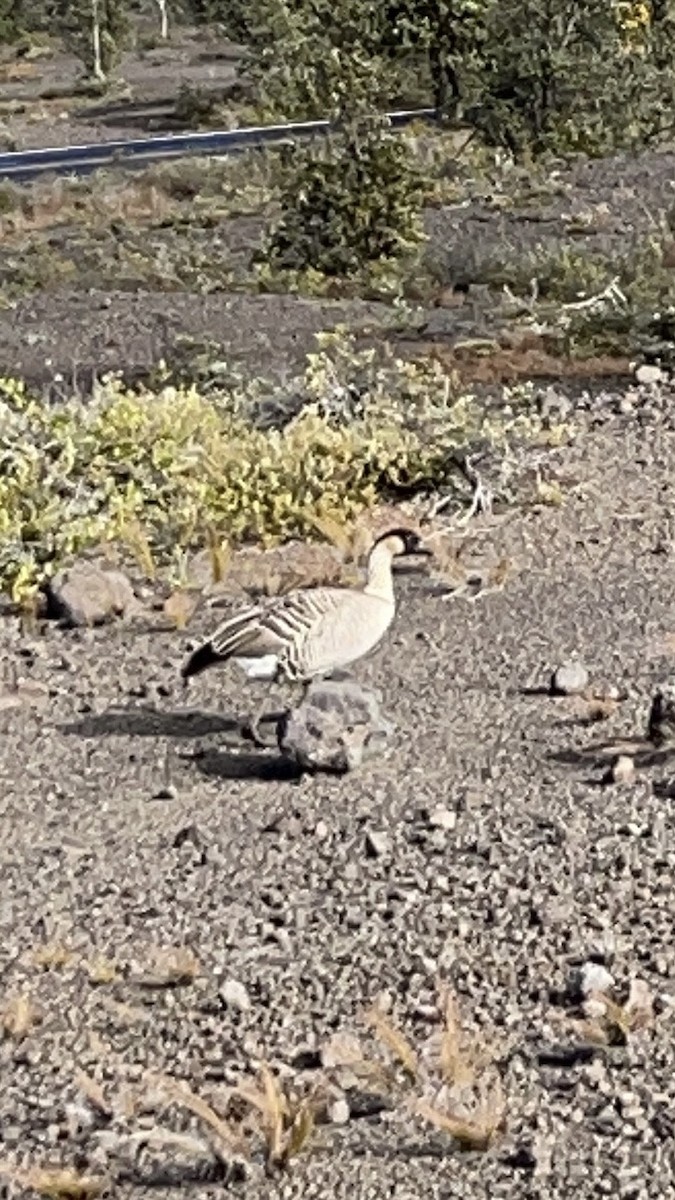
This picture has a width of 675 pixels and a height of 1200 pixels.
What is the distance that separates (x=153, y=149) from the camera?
114 feet

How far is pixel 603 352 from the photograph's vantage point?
12.5 metres

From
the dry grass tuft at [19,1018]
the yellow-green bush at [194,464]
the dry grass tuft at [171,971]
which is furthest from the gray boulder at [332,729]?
the yellow-green bush at [194,464]

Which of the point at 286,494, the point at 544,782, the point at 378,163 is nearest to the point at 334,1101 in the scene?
the point at 544,782

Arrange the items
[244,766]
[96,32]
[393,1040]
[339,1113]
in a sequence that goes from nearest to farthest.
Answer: [339,1113], [393,1040], [244,766], [96,32]

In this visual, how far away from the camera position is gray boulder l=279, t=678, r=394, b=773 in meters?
6.36

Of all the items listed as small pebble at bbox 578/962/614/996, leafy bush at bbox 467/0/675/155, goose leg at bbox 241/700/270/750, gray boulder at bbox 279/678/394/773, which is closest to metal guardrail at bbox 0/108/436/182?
leafy bush at bbox 467/0/675/155

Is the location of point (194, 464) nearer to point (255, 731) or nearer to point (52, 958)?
point (255, 731)

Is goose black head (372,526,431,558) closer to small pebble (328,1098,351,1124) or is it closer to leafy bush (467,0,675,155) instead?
small pebble (328,1098,351,1124)

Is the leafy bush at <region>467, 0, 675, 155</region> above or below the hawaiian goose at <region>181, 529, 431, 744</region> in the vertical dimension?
below

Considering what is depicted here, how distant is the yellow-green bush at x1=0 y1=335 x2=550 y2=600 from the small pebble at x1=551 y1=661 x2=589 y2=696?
7.17 feet

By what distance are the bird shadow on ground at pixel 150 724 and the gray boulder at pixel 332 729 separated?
519 millimetres

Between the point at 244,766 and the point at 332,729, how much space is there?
369 mm

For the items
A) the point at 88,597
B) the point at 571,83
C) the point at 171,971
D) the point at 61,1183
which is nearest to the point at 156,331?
the point at 88,597

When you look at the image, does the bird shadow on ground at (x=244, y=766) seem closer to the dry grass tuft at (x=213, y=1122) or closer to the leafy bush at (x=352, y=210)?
the dry grass tuft at (x=213, y=1122)
